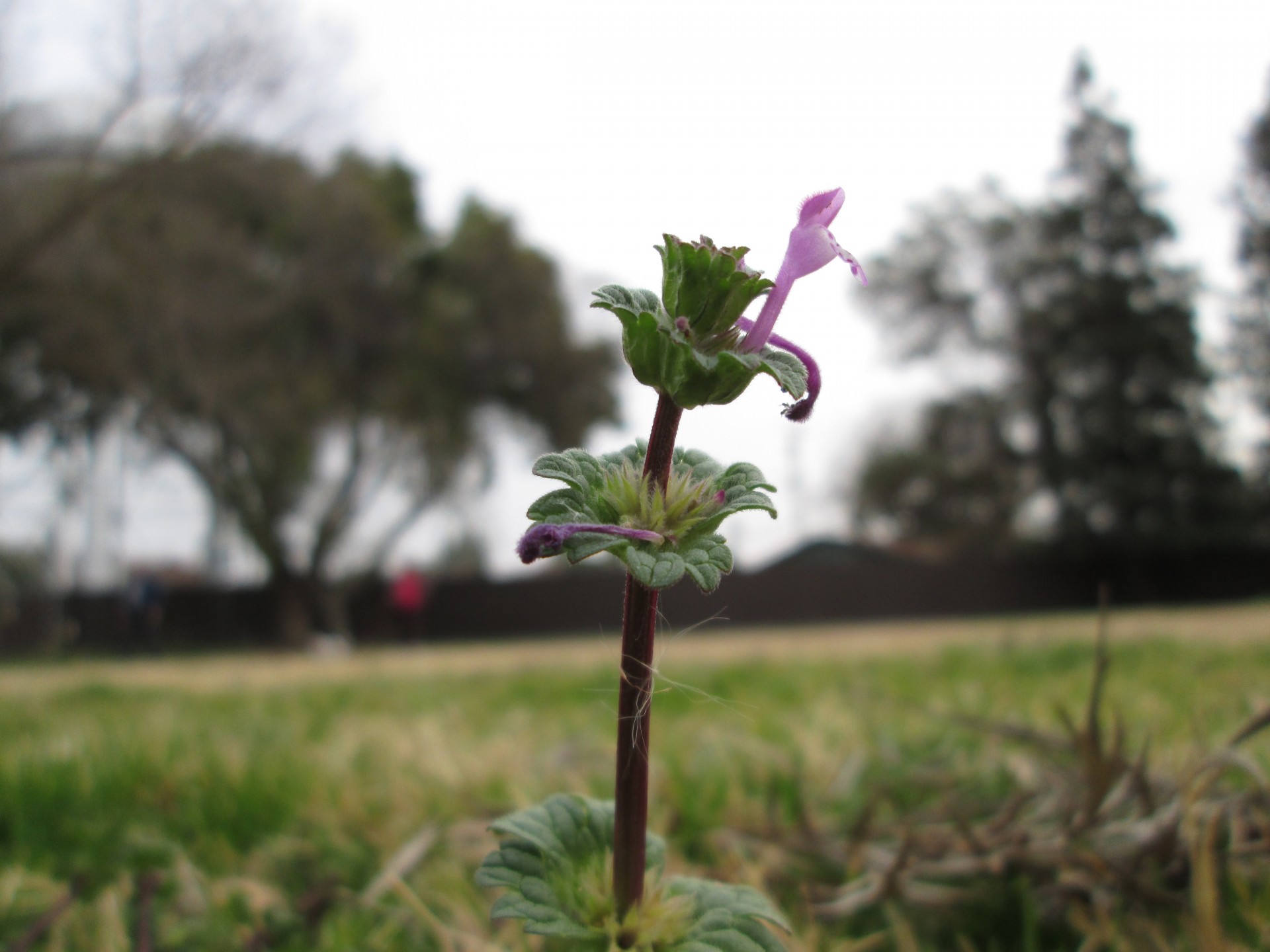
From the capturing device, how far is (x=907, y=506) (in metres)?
38.2

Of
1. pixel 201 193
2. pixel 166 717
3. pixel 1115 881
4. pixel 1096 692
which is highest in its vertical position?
pixel 201 193

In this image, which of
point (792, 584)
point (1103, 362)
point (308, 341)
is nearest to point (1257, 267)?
point (1103, 362)

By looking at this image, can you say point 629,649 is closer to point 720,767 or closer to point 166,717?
point 720,767

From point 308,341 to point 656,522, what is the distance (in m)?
20.5

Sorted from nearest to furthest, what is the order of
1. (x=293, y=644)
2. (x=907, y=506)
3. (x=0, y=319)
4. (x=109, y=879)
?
(x=109, y=879) → (x=0, y=319) → (x=293, y=644) → (x=907, y=506)

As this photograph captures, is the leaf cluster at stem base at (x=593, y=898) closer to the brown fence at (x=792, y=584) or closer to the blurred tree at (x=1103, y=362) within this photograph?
the brown fence at (x=792, y=584)

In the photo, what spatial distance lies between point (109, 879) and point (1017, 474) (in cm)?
3055

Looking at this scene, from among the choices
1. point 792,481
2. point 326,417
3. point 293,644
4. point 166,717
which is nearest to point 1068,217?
point 792,481

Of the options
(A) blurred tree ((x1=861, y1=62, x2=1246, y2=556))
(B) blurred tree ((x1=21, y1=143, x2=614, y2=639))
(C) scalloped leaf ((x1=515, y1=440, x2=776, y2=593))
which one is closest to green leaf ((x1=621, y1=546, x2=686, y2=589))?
(C) scalloped leaf ((x1=515, y1=440, x2=776, y2=593))

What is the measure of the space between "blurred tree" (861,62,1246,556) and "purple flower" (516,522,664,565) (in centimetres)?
2617

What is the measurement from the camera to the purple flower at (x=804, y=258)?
1.37 ft

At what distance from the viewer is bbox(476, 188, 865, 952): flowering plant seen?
39 cm

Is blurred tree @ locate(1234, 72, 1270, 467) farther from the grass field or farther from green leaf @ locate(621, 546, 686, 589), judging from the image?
green leaf @ locate(621, 546, 686, 589)

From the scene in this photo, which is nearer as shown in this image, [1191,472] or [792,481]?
[1191,472]
